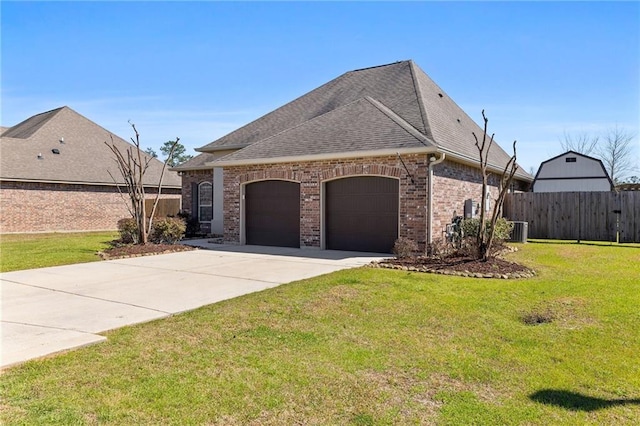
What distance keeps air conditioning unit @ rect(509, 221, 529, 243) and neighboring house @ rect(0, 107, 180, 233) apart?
1753 cm

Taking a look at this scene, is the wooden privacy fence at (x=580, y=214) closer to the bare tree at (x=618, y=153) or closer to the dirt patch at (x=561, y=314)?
the dirt patch at (x=561, y=314)

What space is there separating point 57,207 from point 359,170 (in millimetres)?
18203

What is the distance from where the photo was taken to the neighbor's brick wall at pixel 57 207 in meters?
21.5

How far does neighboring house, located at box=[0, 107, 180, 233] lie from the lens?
21.8 metres

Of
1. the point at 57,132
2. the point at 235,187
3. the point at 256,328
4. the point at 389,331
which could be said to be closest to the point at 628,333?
the point at 389,331

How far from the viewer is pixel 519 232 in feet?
53.2

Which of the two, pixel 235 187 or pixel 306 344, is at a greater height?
pixel 235 187

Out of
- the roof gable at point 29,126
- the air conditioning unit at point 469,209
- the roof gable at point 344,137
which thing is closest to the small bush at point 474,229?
the air conditioning unit at point 469,209

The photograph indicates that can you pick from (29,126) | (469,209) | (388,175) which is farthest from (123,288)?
(29,126)

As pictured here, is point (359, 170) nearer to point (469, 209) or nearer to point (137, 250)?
point (469, 209)

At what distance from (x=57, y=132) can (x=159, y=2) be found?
63.4ft

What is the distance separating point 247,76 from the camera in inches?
625

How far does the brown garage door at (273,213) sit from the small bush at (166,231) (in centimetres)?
248

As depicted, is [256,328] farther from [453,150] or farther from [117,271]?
[453,150]
